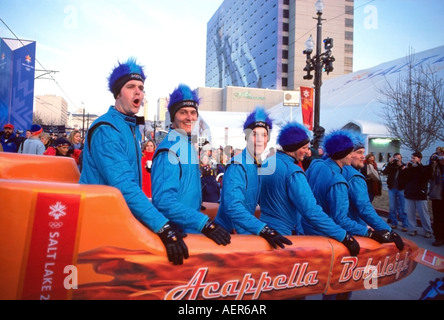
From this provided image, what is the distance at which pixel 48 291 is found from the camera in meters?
1.55

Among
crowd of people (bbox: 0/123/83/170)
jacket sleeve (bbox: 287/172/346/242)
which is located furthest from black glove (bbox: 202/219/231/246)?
crowd of people (bbox: 0/123/83/170)

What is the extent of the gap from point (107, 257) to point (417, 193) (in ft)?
22.1

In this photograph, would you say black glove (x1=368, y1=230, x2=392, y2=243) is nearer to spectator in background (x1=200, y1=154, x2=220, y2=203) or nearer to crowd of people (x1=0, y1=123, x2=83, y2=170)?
spectator in background (x1=200, y1=154, x2=220, y2=203)

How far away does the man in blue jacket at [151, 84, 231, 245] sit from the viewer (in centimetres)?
190

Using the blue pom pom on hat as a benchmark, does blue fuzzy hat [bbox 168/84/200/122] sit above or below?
above

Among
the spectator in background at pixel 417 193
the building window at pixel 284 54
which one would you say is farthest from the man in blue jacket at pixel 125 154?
the building window at pixel 284 54

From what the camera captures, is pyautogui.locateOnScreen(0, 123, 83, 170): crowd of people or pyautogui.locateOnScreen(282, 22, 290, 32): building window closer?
pyautogui.locateOnScreen(0, 123, 83, 170): crowd of people

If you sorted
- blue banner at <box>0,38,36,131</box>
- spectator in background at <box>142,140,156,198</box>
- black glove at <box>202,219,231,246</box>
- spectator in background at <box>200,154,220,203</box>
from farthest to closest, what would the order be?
blue banner at <box>0,38,36,131</box>, spectator in background at <box>200,154,220,203</box>, spectator in background at <box>142,140,156,198</box>, black glove at <box>202,219,231,246</box>

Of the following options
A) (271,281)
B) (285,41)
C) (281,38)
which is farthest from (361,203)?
(285,41)

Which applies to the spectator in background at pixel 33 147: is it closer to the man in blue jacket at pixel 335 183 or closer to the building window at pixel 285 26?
the man in blue jacket at pixel 335 183

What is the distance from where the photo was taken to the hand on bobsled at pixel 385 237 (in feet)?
7.90

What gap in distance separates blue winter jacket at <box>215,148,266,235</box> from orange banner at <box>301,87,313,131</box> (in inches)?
375

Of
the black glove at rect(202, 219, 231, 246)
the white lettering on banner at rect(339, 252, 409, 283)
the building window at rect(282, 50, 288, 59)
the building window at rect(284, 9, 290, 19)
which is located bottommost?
the white lettering on banner at rect(339, 252, 409, 283)

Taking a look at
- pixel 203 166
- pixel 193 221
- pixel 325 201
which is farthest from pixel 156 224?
pixel 203 166
